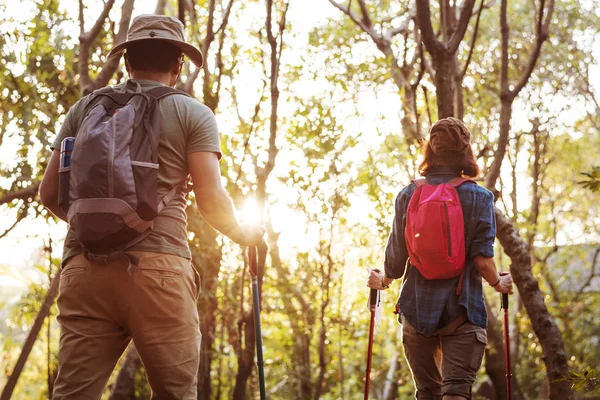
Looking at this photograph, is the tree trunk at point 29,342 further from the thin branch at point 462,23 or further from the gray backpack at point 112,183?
the gray backpack at point 112,183

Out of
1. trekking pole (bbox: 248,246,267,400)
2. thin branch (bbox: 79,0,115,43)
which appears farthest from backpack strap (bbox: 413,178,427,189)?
thin branch (bbox: 79,0,115,43)

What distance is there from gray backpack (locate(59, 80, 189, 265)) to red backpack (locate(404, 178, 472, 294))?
1.52 meters

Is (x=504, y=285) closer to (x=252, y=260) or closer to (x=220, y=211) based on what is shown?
(x=252, y=260)

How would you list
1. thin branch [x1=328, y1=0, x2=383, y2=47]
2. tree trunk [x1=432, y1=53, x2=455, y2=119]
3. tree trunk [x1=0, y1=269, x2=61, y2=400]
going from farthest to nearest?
thin branch [x1=328, y1=0, x2=383, y2=47] → tree trunk [x1=0, y1=269, x2=61, y2=400] → tree trunk [x1=432, y1=53, x2=455, y2=119]

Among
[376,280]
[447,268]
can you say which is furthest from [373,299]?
[447,268]

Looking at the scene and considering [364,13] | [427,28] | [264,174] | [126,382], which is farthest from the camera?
[364,13]

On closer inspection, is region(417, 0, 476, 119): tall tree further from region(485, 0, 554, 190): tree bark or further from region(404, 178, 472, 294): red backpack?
region(404, 178, 472, 294): red backpack

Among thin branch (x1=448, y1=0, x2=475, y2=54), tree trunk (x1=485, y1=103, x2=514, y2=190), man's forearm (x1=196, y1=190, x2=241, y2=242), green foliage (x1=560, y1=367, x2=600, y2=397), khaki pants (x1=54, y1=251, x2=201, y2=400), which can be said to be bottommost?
green foliage (x1=560, y1=367, x2=600, y2=397)

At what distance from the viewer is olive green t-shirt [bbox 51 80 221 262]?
279cm

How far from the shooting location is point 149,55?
3.02 metres

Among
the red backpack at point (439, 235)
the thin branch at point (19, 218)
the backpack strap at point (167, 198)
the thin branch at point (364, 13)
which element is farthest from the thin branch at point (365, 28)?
the backpack strap at point (167, 198)

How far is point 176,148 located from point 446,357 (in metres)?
1.75

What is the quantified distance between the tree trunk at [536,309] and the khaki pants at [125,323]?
424 cm

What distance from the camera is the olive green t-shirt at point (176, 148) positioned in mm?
2789
